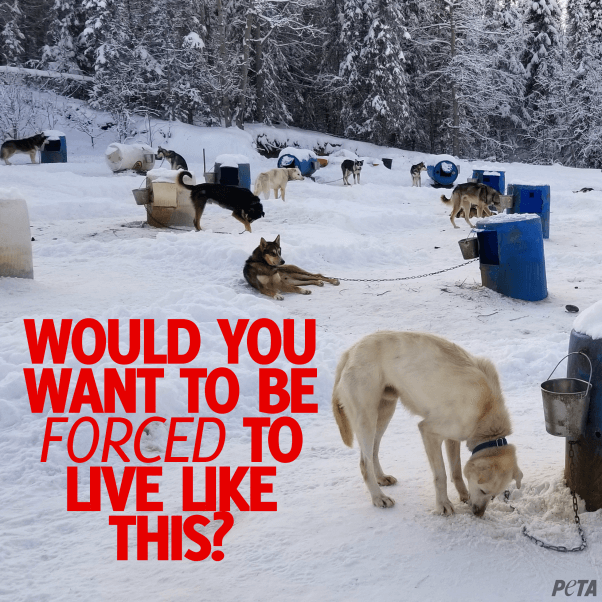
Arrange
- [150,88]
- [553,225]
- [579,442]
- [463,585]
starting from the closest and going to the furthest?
[463,585], [579,442], [553,225], [150,88]

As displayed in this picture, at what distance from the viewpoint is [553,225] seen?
46.2 feet

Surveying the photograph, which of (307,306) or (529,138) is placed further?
(529,138)

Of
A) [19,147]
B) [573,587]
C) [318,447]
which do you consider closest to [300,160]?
[19,147]

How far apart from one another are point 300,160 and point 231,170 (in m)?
7.02

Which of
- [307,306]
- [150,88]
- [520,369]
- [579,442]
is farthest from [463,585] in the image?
[150,88]

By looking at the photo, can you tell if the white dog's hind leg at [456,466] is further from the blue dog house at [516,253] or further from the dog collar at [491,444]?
the blue dog house at [516,253]

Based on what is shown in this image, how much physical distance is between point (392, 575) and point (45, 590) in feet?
4.83

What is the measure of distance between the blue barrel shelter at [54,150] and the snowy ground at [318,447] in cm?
1226

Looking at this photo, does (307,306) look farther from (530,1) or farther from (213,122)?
(530,1)

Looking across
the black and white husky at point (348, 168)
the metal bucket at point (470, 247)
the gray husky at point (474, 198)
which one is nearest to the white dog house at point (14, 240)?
the metal bucket at point (470, 247)

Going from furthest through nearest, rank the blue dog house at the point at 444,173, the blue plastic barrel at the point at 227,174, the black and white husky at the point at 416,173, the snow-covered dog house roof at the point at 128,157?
1. the blue dog house at the point at 444,173
2. the black and white husky at the point at 416,173
3. the snow-covered dog house roof at the point at 128,157
4. the blue plastic barrel at the point at 227,174

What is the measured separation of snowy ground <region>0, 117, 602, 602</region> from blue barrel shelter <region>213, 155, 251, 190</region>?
15.5 feet

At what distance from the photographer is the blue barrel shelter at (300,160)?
23719 millimetres

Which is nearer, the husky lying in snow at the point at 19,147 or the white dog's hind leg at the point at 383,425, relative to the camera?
the white dog's hind leg at the point at 383,425
